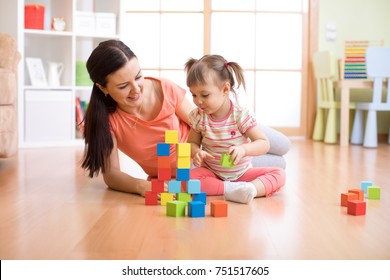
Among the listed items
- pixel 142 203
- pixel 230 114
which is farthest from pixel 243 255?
pixel 230 114

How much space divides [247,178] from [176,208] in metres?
0.52

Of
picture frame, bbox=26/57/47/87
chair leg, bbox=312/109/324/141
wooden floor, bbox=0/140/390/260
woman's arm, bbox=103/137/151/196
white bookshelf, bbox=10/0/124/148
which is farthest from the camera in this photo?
chair leg, bbox=312/109/324/141

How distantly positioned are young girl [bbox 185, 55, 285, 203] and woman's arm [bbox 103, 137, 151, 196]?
0.62 ft

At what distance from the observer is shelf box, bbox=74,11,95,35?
4.46m

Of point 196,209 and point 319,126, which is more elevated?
point 319,126

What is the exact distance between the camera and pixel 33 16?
4297 mm

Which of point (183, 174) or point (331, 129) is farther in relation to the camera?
point (331, 129)

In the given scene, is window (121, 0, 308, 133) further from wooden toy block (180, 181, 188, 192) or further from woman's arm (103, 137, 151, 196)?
wooden toy block (180, 181, 188, 192)

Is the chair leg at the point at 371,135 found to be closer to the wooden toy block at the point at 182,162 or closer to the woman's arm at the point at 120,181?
the woman's arm at the point at 120,181

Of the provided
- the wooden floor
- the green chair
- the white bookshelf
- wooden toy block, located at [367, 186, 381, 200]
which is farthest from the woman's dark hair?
the green chair

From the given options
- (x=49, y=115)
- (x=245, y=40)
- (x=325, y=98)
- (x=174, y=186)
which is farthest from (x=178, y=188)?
(x=245, y=40)

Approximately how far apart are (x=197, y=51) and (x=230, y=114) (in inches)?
136

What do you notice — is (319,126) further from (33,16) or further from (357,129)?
(33,16)

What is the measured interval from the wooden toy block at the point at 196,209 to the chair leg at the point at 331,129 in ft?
10.4
